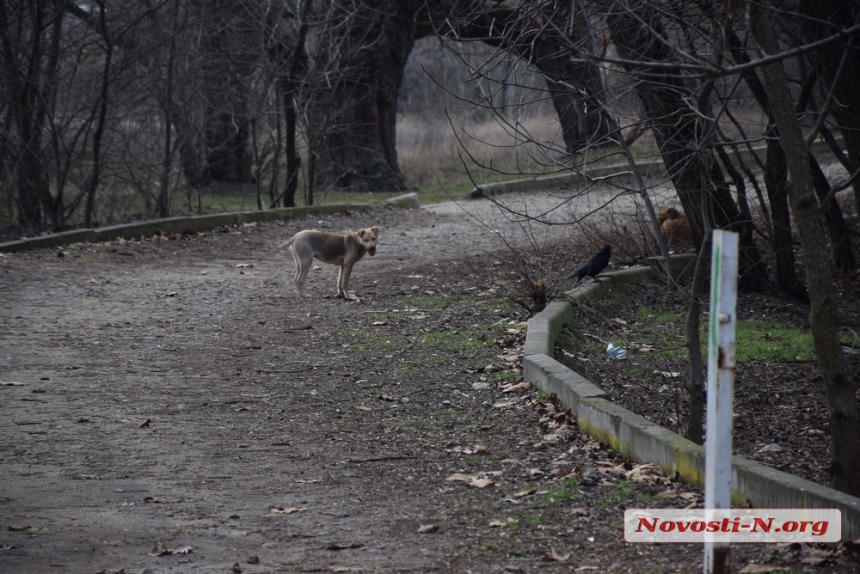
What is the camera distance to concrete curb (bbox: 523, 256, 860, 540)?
4484mm

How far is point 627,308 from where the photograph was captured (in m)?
11.3

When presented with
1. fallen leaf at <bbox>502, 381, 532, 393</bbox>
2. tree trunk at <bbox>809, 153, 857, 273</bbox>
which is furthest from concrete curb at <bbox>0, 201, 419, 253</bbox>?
tree trunk at <bbox>809, 153, 857, 273</bbox>

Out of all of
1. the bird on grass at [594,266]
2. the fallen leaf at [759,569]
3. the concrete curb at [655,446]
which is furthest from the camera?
the bird on grass at [594,266]

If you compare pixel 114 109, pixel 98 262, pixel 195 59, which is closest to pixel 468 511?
pixel 98 262

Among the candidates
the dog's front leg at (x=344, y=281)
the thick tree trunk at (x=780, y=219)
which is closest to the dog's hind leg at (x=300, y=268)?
the dog's front leg at (x=344, y=281)

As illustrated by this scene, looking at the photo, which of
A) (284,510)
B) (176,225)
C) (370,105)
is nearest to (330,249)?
(176,225)

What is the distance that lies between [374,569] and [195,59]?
16181 millimetres

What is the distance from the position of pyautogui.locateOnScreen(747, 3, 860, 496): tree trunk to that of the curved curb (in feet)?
39.5

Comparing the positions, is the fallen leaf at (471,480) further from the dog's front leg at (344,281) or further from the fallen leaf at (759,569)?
the dog's front leg at (344,281)

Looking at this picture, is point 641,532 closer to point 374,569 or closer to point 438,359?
point 374,569

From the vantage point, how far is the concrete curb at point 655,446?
14.7 ft

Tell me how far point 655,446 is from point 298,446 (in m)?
2.35

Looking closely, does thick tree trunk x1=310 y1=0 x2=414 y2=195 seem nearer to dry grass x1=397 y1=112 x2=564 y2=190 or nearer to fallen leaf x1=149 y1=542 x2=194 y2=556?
dry grass x1=397 y1=112 x2=564 y2=190

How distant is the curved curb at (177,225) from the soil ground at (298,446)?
2.67 meters
